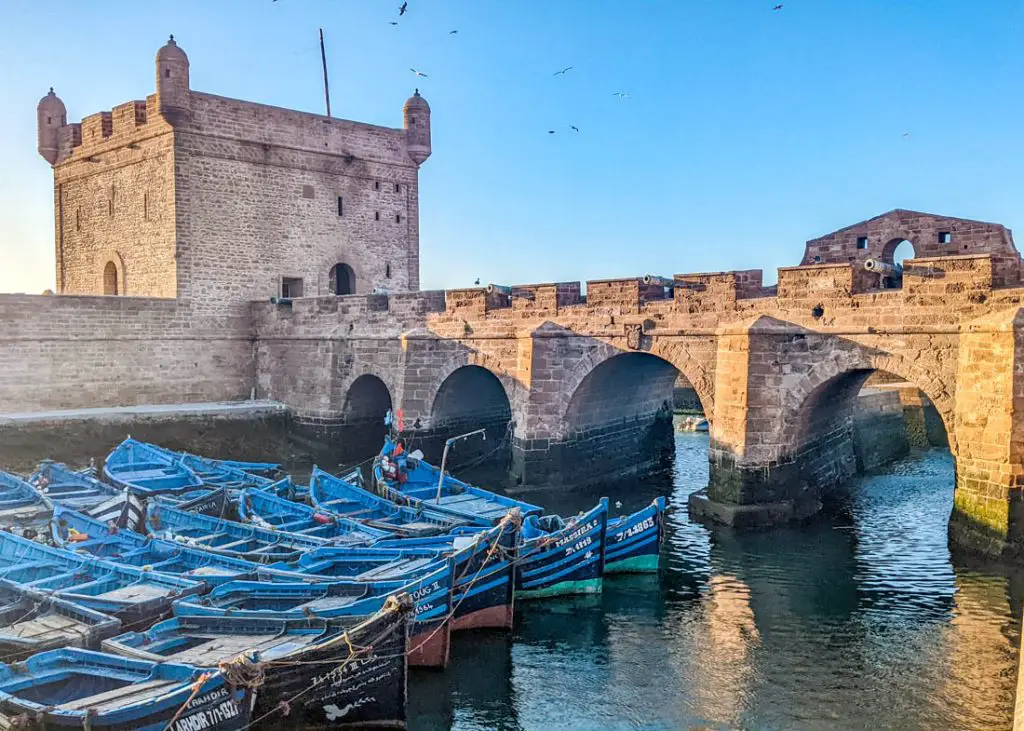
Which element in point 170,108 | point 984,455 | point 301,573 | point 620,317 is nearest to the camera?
point 301,573

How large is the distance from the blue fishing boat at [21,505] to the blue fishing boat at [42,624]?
412 centimetres

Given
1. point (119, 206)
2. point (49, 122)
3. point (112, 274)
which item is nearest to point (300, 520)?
point (119, 206)

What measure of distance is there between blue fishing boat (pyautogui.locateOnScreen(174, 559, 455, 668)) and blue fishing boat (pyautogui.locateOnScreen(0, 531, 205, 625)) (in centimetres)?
45

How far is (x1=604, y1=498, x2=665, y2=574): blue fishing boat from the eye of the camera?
14406 mm

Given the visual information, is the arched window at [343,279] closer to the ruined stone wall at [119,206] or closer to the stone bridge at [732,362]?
the stone bridge at [732,362]

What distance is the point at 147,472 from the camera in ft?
61.2

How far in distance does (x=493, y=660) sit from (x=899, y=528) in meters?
10.4

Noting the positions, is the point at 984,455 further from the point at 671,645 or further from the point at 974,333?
the point at 671,645

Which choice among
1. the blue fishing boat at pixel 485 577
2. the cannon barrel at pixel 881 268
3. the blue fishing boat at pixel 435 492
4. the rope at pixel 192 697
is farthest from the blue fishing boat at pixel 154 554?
the cannon barrel at pixel 881 268

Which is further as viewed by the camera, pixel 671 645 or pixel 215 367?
pixel 215 367

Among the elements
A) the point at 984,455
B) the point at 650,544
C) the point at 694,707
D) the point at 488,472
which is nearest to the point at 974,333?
the point at 984,455

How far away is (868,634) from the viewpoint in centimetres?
1229

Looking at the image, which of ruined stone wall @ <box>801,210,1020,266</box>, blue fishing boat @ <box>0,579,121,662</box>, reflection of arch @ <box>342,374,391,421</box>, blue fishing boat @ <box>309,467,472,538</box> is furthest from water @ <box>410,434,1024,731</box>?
reflection of arch @ <box>342,374,391,421</box>

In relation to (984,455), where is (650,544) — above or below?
below
